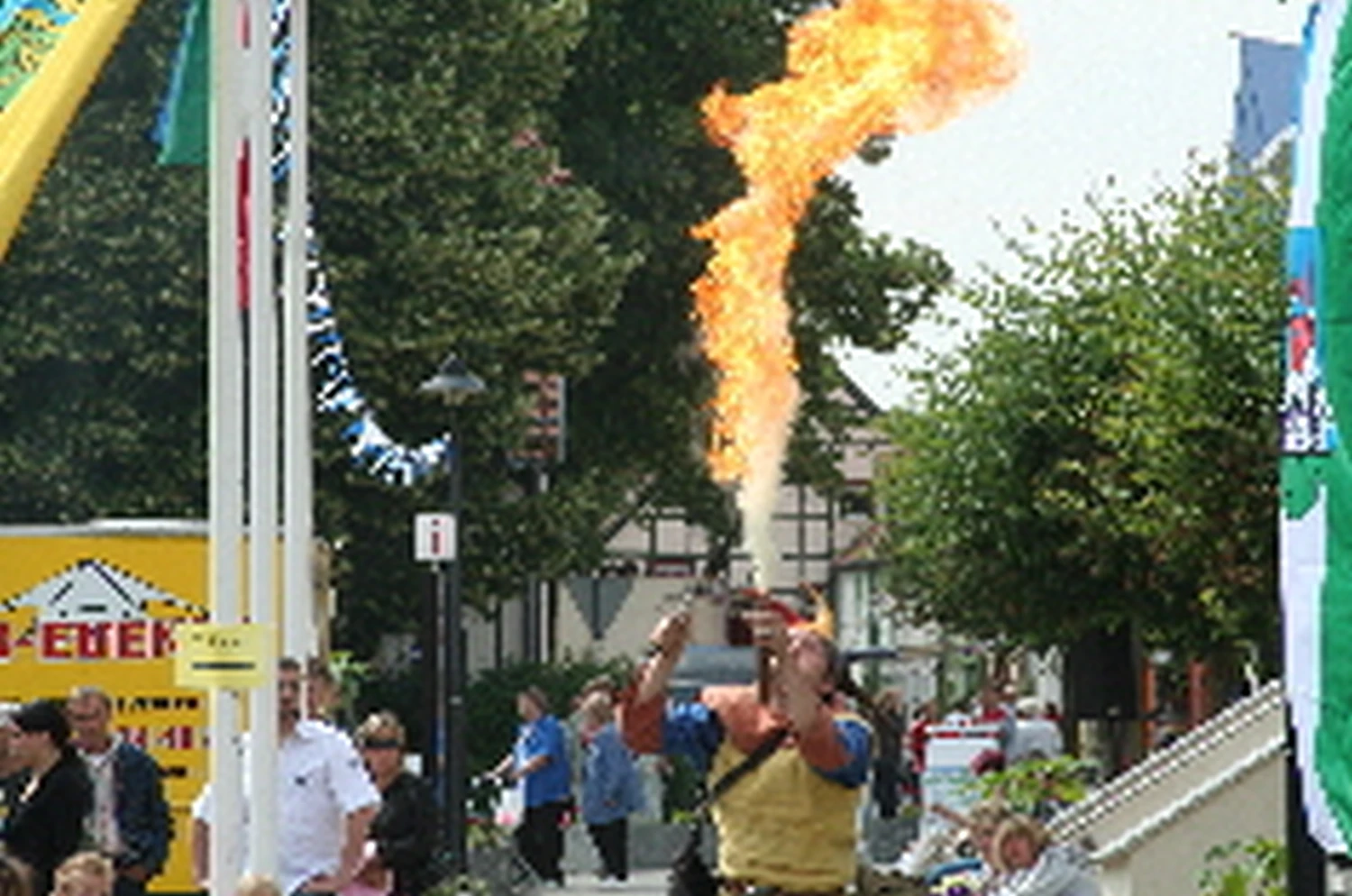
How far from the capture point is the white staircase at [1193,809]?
1903 centimetres

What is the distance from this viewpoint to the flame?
58.6 feet

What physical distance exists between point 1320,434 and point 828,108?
13.1m

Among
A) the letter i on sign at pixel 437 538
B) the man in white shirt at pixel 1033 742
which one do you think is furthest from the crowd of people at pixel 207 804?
the man in white shirt at pixel 1033 742

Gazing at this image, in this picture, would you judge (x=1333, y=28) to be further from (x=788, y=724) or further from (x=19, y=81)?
(x=19, y=81)

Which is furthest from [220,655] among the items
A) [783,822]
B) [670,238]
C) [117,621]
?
[670,238]

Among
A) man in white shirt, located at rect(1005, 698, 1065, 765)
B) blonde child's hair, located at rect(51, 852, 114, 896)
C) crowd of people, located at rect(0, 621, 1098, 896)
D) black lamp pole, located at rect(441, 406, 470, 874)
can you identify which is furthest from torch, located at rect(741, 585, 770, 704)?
man in white shirt, located at rect(1005, 698, 1065, 765)

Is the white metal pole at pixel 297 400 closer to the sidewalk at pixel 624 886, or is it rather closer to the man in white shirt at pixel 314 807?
the man in white shirt at pixel 314 807

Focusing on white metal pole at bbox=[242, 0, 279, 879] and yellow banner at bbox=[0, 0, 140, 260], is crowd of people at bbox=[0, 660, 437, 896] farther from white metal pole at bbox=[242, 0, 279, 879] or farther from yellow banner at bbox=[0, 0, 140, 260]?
yellow banner at bbox=[0, 0, 140, 260]

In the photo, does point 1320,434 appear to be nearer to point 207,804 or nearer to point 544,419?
point 207,804

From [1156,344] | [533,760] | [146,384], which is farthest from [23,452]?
[1156,344]

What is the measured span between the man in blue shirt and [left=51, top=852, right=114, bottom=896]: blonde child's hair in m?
19.7

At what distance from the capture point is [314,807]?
564 inches

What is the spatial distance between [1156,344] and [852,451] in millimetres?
24804

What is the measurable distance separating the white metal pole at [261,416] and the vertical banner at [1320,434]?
23.6 feet
